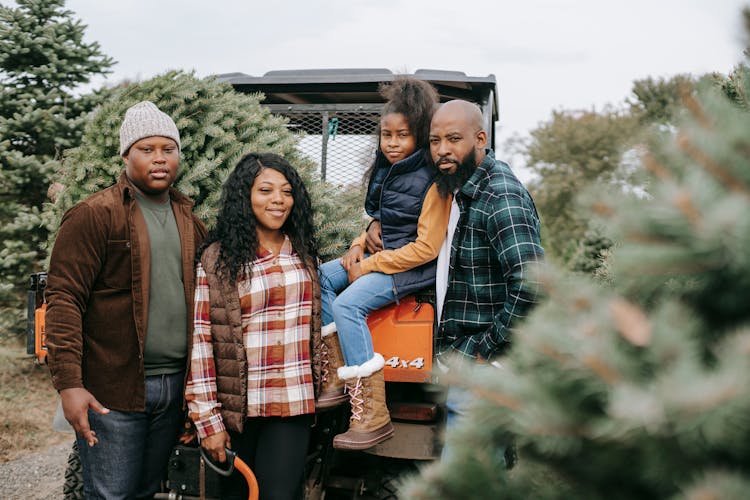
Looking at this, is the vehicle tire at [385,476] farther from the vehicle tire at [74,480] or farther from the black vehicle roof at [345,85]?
the black vehicle roof at [345,85]

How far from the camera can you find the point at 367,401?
290 centimetres

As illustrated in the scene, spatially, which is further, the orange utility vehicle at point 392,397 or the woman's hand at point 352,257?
the woman's hand at point 352,257

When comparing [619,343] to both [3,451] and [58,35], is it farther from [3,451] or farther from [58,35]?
[58,35]

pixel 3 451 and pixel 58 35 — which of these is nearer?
pixel 3 451

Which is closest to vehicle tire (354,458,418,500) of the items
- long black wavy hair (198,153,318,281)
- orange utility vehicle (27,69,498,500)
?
orange utility vehicle (27,69,498,500)

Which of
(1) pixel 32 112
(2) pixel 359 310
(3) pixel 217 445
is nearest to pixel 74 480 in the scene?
(3) pixel 217 445

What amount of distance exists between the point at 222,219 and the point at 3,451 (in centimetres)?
430

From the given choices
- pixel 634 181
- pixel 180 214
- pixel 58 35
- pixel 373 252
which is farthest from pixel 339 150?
pixel 58 35

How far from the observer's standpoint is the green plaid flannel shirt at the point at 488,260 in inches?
103

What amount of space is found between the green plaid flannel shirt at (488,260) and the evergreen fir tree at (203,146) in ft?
4.15

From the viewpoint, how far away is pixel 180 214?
9.68ft

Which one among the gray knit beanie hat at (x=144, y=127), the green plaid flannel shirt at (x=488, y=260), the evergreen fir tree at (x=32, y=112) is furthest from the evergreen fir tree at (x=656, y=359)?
the evergreen fir tree at (x=32, y=112)

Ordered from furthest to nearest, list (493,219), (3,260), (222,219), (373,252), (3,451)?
(3,260), (3,451), (373,252), (222,219), (493,219)

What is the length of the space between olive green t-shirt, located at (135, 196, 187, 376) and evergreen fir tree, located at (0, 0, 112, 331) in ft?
17.2
